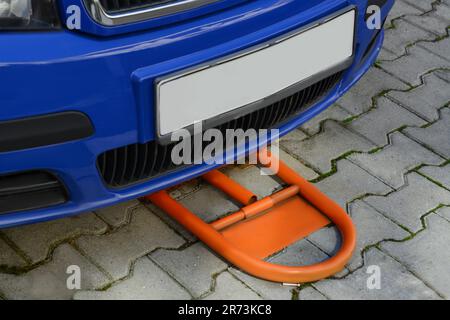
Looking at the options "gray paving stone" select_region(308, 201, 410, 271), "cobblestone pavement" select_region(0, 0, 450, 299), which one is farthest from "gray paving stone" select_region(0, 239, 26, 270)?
"gray paving stone" select_region(308, 201, 410, 271)

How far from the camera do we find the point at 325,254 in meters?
2.59

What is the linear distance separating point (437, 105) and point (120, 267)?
5.48 ft

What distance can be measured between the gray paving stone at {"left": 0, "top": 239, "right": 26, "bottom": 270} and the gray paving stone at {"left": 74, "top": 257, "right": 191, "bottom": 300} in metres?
0.23

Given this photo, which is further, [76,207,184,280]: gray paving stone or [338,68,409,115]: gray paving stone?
[338,68,409,115]: gray paving stone

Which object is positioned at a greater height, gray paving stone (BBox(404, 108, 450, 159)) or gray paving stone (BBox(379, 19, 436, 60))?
gray paving stone (BBox(379, 19, 436, 60))

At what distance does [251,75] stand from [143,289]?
0.71m

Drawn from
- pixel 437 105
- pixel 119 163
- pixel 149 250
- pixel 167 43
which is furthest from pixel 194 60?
pixel 437 105

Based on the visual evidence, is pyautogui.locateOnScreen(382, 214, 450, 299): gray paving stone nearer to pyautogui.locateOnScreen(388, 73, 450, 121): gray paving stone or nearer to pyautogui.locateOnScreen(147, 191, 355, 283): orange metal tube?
pyautogui.locateOnScreen(147, 191, 355, 283): orange metal tube

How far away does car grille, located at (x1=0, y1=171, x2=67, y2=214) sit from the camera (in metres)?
1.98

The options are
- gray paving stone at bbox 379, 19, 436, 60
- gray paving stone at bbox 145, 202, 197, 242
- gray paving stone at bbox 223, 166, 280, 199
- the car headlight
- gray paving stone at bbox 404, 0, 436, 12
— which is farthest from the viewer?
gray paving stone at bbox 404, 0, 436, 12

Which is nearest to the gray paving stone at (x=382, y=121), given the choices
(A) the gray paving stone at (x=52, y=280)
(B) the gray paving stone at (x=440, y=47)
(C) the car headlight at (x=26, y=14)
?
(B) the gray paving stone at (x=440, y=47)

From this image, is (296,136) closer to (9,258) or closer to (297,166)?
(297,166)

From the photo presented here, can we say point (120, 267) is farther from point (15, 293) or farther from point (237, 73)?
point (237, 73)

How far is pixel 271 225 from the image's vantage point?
2.69 meters
